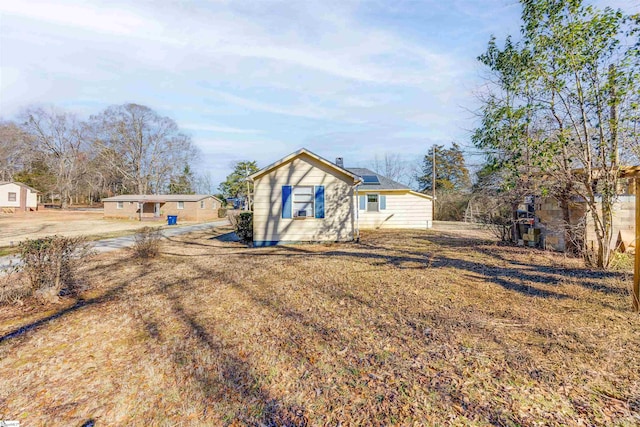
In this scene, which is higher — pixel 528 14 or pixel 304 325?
pixel 528 14

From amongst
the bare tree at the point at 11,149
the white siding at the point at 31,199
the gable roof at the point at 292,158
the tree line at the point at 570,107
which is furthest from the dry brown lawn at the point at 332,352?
the bare tree at the point at 11,149

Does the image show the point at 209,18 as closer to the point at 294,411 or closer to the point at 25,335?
the point at 25,335

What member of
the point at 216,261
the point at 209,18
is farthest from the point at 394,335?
the point at 209,18

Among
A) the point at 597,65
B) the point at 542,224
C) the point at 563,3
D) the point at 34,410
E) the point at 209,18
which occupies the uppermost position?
the point at 209,18

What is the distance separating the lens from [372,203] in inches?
715

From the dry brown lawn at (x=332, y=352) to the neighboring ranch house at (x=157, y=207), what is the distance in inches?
1035

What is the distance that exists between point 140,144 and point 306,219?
34.7 meters

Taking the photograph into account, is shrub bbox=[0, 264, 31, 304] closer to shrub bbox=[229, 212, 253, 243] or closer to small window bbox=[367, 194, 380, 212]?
shrub bbox=[229, 212, 253, 243]

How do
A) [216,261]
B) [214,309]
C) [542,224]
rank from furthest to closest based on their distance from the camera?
[542,224] → [216,261] → [214,309]

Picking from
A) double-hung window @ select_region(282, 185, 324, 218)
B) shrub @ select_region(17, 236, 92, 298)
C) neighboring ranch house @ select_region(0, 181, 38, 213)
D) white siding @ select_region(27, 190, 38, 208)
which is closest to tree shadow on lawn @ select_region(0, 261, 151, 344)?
shrub @ select_region(17, 236, 92, 298)

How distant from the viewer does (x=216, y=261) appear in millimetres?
8555

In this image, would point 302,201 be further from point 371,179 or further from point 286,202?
point 371,179

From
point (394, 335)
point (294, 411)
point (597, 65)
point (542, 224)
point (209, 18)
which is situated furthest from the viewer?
point (209, 18)

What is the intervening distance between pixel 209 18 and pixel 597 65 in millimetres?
10663
